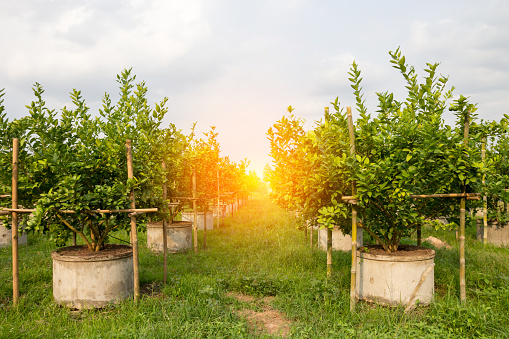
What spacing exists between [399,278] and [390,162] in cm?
197

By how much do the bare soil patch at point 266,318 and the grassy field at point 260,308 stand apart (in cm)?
2

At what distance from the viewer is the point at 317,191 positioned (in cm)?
646

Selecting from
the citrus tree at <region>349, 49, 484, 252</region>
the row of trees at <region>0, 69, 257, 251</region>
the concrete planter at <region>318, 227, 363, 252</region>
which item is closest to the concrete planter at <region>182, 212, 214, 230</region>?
the concrete planter at <region>318, 227, 363, 252</region>

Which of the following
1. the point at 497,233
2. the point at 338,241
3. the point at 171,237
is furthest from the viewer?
the point at 497,233

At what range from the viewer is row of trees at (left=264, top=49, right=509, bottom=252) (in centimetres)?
561

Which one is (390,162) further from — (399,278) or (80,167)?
(80,167)

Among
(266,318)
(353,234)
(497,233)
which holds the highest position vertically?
(353,234)

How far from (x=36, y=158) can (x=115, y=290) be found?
8.92 feet

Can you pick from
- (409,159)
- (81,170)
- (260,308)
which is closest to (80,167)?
(81,170)

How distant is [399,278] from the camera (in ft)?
19.8

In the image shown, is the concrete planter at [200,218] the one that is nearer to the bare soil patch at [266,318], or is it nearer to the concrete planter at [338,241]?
the concrete planter at [338,241]

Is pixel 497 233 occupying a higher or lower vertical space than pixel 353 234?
lower

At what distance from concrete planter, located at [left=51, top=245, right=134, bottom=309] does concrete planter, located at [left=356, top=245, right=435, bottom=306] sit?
4.29 metres

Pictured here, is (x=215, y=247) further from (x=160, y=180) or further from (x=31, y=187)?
(x=31, y=187)
